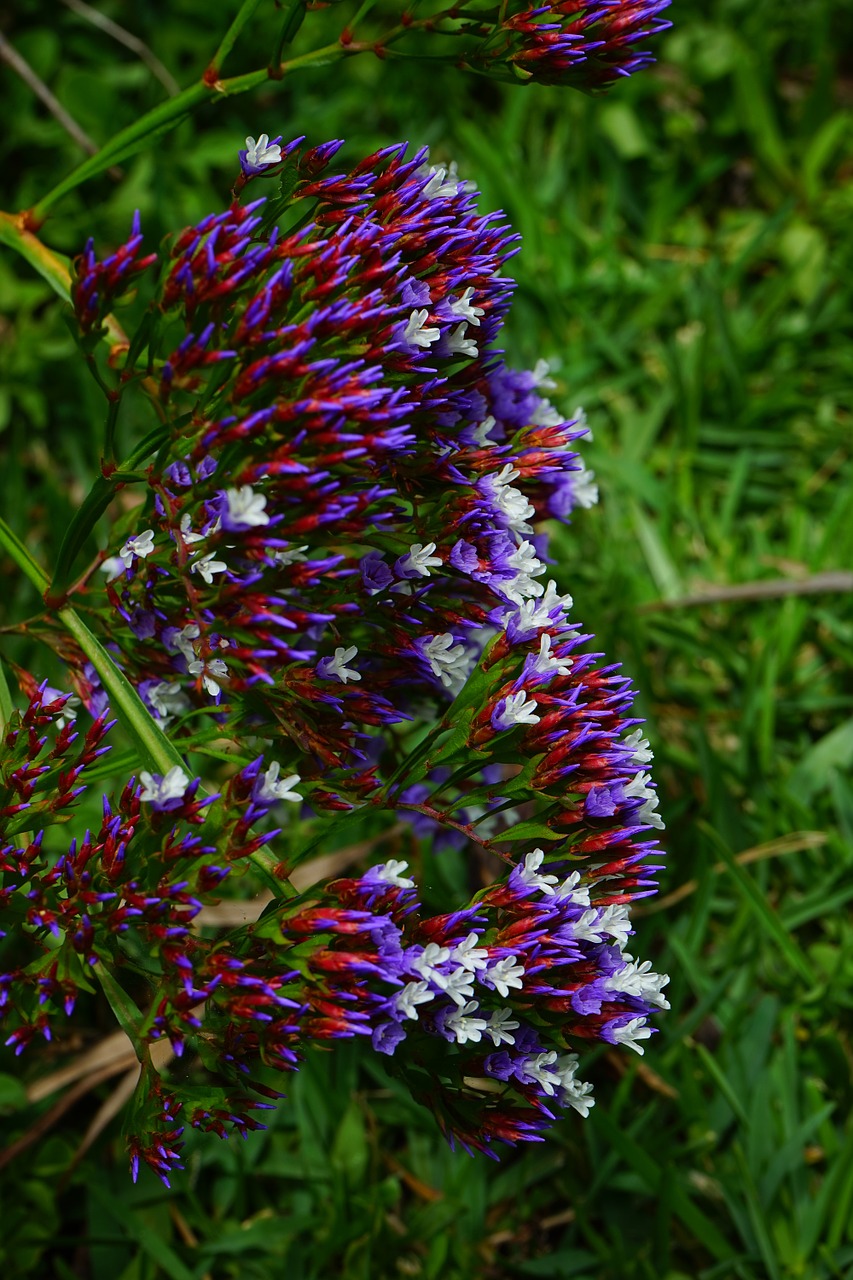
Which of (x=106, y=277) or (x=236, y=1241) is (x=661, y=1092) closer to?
(x=236, y=1241)

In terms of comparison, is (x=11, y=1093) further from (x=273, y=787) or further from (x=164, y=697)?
(x=273, y=787)

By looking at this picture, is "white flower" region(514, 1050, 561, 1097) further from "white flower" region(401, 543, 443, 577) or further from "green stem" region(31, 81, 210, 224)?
"green stem" region(31, 81, 210, 224)

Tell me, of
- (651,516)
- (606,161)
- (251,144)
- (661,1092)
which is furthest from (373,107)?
(661,1092)

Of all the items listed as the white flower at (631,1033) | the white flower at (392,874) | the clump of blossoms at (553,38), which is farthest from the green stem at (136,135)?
the white flower at (631,1033)

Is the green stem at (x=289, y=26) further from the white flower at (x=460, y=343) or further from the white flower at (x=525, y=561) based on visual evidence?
the white flower at (x=525, y=561)

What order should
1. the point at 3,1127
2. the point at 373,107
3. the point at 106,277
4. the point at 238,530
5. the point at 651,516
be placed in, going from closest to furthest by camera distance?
the point at 238,530 → the point at 106,277 → the point at 3,1127 → the point at 651,516 → the point at 373,107
